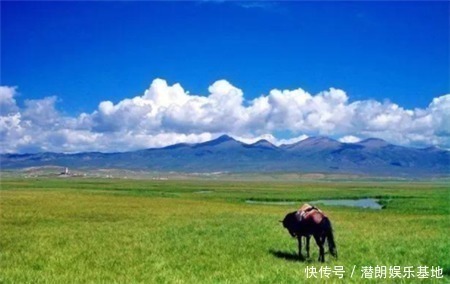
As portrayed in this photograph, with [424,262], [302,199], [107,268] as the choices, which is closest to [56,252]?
[107,268]

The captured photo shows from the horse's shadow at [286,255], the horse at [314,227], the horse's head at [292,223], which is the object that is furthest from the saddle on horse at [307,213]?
the horse's shadow at [286,255]

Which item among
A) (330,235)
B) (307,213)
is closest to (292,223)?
(307,213)

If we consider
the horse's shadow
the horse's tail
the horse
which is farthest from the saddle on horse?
the horse's shadow

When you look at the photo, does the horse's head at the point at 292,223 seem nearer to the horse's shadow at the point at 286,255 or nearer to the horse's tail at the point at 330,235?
the horse's shadow at the point at 286,255

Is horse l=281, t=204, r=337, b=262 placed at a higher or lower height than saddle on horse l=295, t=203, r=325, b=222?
lower

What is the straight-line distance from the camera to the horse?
17609mm

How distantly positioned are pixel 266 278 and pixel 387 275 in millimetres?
3312

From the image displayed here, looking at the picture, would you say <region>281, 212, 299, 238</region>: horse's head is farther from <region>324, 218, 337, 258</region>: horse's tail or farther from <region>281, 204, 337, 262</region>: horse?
<region>324, 218, 337, 258</region>: horse's tail

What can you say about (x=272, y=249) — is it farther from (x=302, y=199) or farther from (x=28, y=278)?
(x=302, y=199)

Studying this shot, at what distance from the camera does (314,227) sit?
17984mm

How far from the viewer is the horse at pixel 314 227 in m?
17.6

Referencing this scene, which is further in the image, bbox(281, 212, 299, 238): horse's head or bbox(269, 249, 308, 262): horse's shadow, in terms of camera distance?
bbox(281, 212, 299, 238): horse's head

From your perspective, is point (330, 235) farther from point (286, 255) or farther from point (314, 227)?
point (286, 255)

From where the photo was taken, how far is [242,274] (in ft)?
48.9
